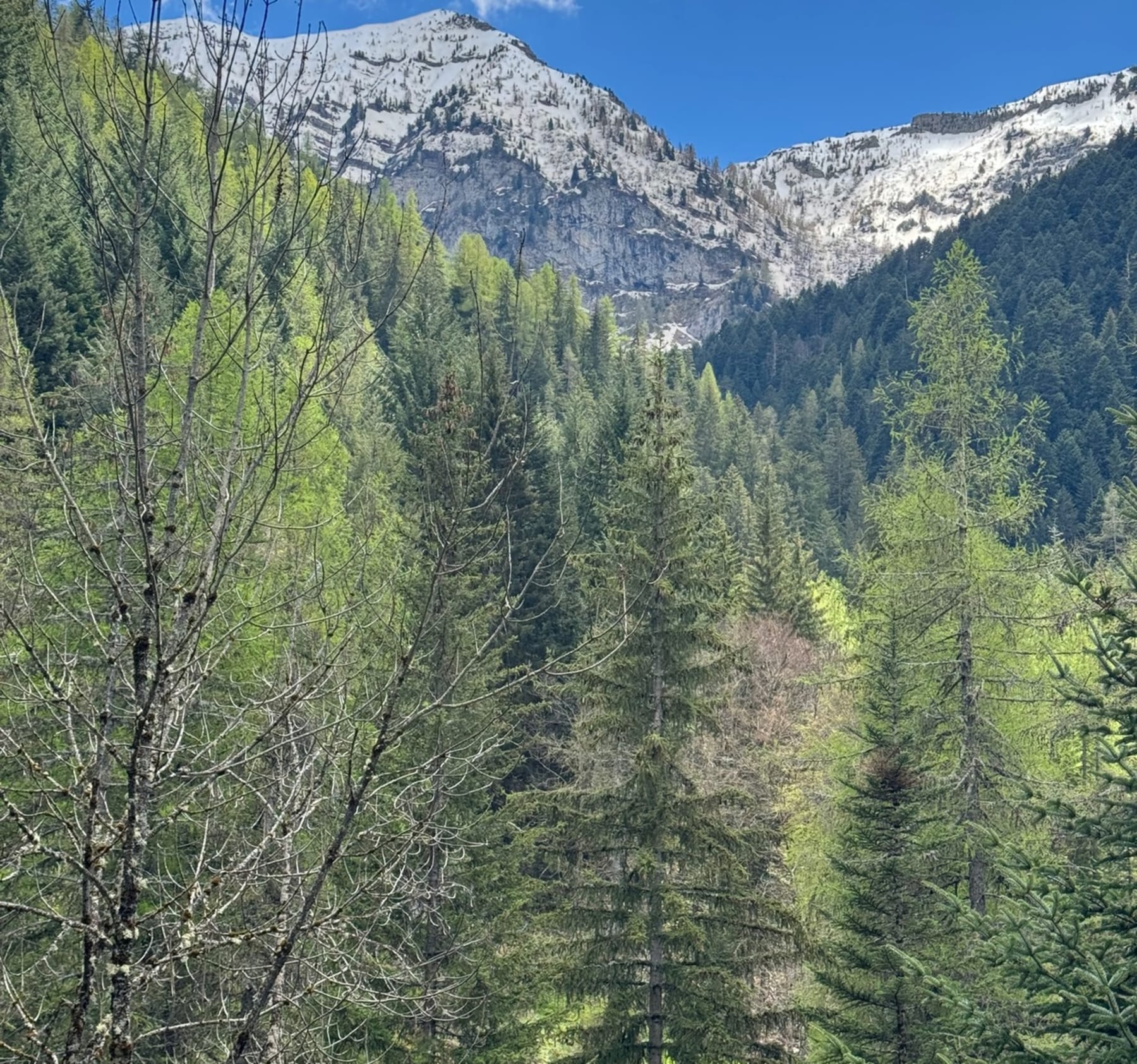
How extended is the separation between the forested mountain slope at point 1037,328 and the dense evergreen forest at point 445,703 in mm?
60449

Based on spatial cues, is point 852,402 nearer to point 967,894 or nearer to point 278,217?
point 967,894

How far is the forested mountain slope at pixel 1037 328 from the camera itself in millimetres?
76688

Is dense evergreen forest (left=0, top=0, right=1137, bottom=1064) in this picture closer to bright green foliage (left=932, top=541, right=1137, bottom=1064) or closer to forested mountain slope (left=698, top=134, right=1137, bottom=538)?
bright green foliage (left=932, top=541, right=1137, bottom=1064)

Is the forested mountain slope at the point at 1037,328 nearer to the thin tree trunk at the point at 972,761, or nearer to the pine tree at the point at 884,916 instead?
the thin tree trunk at the point at 972,761

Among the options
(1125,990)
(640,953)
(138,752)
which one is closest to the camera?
(138,752)

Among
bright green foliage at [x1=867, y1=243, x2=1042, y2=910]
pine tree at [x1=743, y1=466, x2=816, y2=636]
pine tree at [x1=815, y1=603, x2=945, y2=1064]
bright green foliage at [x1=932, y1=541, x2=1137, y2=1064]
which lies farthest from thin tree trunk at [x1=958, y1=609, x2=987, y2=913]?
pine tree at [x1=743, y1=466, x2=816, y2=636]

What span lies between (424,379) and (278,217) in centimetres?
3015

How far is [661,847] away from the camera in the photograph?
33.8ft

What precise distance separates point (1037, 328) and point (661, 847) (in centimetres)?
10006

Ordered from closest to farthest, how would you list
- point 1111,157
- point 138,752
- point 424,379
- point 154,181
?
point 138,752
point 154,181
point 424,379
point 1111,157

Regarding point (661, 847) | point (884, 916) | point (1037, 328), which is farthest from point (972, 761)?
point (1037, 328)

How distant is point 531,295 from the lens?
6438 cm

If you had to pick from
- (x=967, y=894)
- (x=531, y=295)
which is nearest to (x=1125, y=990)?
(x=967, y=894)

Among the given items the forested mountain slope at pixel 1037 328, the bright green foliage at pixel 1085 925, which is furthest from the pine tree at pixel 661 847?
the forested mountain slope at pixel 1037 328
